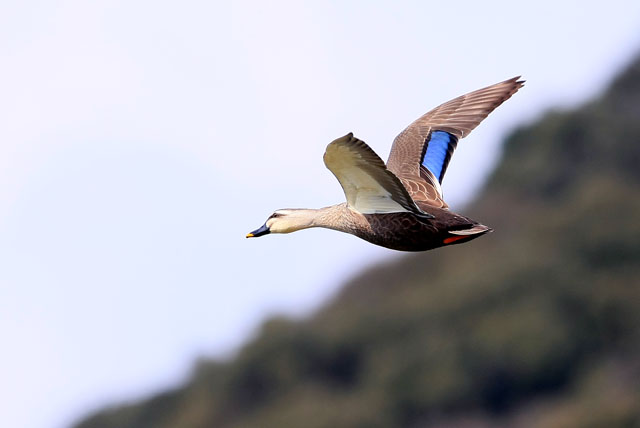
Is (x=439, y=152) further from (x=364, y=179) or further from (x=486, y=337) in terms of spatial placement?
(x=486, y=337)

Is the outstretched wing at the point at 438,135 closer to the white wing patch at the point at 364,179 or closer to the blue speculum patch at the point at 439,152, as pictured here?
the blue speculum patch at the point at 439,152

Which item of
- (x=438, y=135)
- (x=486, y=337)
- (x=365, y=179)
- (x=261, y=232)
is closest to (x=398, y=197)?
(x=365, y=179)

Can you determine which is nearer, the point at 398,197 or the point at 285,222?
the point at 398,197

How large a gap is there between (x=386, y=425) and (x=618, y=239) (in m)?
14.9

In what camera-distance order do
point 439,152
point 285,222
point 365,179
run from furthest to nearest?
point 439,152
point 285,222
point 365,179

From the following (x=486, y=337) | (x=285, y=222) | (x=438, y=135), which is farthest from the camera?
(x=486, y=337)

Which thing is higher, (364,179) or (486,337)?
(364,179)

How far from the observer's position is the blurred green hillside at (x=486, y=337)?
54188mm

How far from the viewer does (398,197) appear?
1268cm

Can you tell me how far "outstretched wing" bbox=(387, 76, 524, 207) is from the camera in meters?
14.7

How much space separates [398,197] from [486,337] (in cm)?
4496

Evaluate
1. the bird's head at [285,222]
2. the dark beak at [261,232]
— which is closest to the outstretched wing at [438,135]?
the bird's head at [285,222]

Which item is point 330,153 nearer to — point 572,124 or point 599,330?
point 599,330

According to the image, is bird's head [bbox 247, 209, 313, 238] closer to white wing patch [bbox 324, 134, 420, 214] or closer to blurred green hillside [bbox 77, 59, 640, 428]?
white wing patch [bbox 324, 134, 420, 214]
